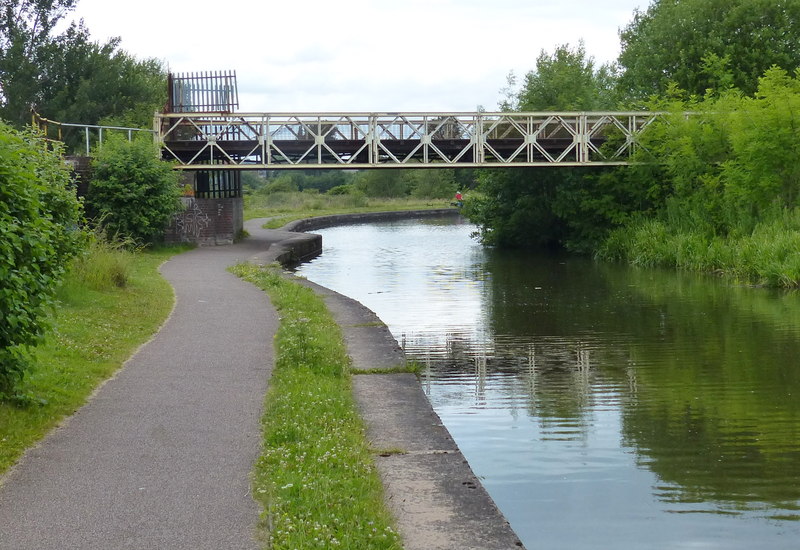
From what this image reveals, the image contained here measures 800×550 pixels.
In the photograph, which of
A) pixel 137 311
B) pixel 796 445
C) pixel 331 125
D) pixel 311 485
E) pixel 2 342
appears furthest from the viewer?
pixel 331 125

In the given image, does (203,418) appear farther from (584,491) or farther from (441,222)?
(441,222)

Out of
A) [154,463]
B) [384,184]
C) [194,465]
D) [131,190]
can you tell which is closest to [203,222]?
[131,190]

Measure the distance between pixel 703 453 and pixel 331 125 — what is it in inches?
1023

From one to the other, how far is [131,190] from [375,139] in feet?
27.2

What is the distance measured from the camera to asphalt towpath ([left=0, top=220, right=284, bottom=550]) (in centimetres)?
578

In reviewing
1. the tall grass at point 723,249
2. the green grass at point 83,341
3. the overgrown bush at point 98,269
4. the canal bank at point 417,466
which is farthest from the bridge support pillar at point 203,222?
the canal bank at point 417,466

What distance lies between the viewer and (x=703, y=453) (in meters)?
9.27

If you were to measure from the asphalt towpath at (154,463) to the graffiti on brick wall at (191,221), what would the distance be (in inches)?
786

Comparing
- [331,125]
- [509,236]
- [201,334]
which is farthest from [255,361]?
[509,236]

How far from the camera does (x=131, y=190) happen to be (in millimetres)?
28672

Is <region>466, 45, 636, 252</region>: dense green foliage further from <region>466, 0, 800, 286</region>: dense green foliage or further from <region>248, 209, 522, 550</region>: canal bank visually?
<region>248, 209, 522, 550</region>: canal bank

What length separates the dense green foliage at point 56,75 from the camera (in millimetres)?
56875

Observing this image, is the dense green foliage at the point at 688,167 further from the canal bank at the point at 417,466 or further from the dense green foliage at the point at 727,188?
the canal bank at the point at 417,466

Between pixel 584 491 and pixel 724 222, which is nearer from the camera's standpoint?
pixel 584 491
